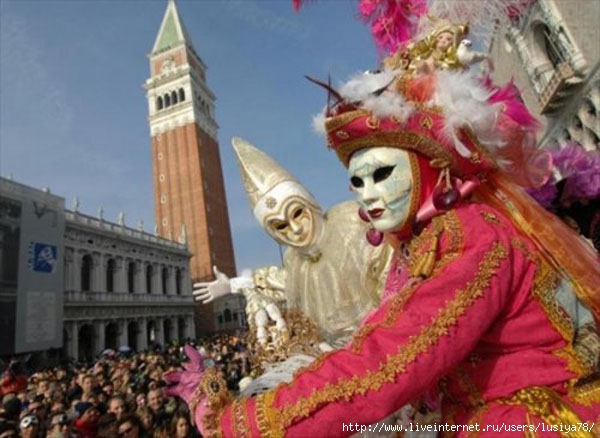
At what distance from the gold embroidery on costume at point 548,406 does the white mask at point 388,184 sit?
22.7 inches

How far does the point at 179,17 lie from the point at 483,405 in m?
51.7

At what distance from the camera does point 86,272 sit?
81.8ft

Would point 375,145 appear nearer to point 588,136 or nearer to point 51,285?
point 588,136

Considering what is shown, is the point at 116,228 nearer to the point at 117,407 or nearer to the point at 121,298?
the point at 121,298

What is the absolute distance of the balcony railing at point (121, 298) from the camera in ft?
75.6

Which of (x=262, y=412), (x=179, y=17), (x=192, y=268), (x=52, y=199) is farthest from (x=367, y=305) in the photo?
(x=179, y=17)

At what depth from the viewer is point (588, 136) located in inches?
486

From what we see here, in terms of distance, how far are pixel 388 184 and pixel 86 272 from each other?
26.4 m

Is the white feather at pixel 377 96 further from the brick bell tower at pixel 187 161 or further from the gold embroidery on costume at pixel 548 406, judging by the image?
the brick bell tower at pixel 187 161

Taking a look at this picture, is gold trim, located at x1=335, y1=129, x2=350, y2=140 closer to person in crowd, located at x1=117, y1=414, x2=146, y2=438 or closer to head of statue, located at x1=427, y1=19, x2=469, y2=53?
head of statue, located at x1=427, y1=19, x2=469, y2=53

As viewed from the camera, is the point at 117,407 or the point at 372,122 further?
the point at 117,407

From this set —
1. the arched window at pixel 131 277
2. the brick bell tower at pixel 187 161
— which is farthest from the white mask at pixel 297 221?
the brick bell tower at pixel 187 161

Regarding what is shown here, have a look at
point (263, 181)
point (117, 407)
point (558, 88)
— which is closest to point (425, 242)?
point (263, 181)

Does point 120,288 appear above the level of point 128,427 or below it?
above
